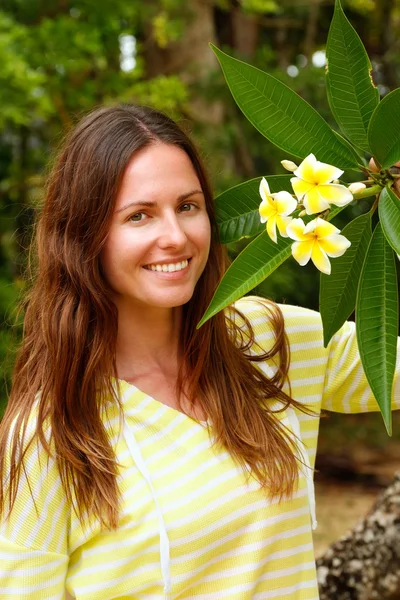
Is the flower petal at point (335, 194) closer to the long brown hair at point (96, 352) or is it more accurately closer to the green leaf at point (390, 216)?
the green leaf at point (390, 216)

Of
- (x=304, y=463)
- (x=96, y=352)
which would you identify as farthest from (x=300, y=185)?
(x=304, y=463)

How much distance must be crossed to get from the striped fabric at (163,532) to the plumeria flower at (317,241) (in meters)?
0.52

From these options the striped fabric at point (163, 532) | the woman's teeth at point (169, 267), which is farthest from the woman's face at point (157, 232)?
the striped fabric at point (163, 532)

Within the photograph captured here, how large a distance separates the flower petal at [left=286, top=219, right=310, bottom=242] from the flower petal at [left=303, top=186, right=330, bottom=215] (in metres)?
0.02

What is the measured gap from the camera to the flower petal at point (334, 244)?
1.10 metres

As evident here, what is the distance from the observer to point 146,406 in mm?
1570

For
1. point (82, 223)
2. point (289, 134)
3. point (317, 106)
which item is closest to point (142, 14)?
point (317, 106)

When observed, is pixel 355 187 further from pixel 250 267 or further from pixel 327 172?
pixel 250 267

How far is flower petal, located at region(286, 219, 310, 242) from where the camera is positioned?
43.0 inches

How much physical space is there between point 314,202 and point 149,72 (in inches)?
144

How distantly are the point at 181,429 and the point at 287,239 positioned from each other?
0.52 meters

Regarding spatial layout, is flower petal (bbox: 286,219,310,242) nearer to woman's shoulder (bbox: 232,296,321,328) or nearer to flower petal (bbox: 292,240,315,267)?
flower petal (bbox: 292,240,315,267)

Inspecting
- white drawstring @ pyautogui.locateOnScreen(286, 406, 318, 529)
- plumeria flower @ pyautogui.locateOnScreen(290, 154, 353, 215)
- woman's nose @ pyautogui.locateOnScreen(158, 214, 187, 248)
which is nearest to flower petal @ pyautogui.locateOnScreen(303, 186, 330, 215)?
plumeria flower @ pyautogui.locateOnScreen(290, 154, 353, 215)

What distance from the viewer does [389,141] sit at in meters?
1.16
